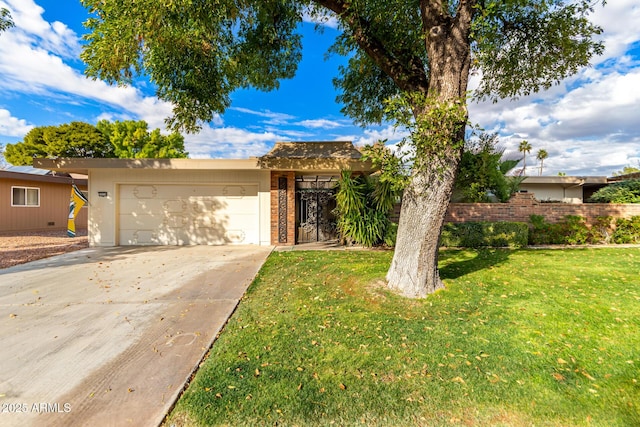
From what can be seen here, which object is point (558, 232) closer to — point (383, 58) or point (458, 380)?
point (383, 58)

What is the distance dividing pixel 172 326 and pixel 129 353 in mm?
592

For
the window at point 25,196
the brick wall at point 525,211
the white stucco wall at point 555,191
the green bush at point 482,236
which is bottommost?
the green bush at point 482,236

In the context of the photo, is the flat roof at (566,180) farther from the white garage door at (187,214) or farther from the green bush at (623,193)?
the white garage door at (187,214)

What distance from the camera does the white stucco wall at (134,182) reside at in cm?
915

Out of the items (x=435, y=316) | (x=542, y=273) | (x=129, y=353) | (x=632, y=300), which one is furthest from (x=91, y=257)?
(x=632, y=300)

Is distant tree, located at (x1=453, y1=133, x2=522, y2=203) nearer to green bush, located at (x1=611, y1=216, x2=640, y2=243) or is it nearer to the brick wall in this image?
the brick wall

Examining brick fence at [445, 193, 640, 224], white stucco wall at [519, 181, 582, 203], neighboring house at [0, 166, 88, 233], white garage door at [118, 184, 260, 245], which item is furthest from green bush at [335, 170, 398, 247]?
white stucco wall at [519, 181, 582, 203]

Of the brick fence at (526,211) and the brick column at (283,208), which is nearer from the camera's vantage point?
the brick fence at (526,211)

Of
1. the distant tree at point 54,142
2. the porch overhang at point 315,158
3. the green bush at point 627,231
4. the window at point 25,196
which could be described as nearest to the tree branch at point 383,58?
the porch overhang at point 315,158

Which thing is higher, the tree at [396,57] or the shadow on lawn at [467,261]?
the tree at [396,57]

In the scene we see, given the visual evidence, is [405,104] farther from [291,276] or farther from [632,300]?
[632,300]

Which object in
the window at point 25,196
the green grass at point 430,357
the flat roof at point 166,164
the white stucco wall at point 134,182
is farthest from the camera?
the window at point 25,196

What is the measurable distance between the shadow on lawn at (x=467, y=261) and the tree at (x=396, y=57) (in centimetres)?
124

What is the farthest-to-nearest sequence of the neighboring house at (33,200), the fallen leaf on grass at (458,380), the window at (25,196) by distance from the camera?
1. the window at (25,196)
2. the neighboring house at (33,200)
3. the fallen leaf on grass at (458,380)
